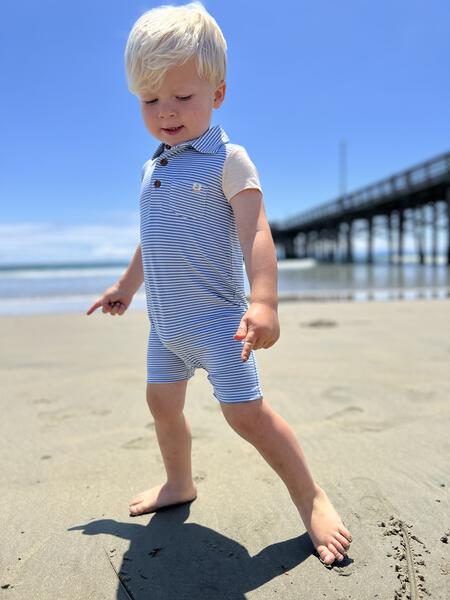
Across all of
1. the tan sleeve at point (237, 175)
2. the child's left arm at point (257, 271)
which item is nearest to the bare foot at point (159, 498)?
the child's left arm at point (257, 271)

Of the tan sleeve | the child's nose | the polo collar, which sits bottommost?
the tan sleeve

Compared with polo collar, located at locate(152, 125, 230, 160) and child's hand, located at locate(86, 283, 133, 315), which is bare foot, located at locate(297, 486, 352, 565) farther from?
polo collar, located at locate(152, 125, 230, 160)

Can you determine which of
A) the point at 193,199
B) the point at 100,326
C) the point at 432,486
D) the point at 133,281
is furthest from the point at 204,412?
the point at 100,326

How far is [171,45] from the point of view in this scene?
1612mm

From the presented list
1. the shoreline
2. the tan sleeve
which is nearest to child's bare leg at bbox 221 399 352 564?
the tan sleeve

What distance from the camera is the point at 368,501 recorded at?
196 centimetres

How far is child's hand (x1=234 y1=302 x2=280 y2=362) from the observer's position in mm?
1451

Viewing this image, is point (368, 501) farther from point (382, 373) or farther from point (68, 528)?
point (382, 373)

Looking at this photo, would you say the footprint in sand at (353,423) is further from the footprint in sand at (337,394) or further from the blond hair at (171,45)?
the blond hair at (171,45)

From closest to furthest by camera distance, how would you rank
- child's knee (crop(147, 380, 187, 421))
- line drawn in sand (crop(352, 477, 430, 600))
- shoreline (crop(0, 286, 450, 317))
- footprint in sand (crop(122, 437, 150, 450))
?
line drawn in sand (crop(352, 477, 430, 600)), child's knee (crop(147, 380, 187, 421)), footprint in sand (crop(122, 437, 150, 450)), shoreline (crop(0, 286, 450, 317))

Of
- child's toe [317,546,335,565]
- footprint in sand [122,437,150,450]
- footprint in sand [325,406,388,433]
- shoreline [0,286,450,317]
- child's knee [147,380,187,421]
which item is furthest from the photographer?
shoreline [0,286,450,317]

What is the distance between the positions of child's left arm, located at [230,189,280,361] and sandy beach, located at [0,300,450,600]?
71 cm

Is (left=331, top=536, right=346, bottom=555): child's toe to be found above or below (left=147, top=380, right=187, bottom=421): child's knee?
below

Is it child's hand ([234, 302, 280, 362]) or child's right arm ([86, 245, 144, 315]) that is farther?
child's right arm ([86, 245, 144, 315])
